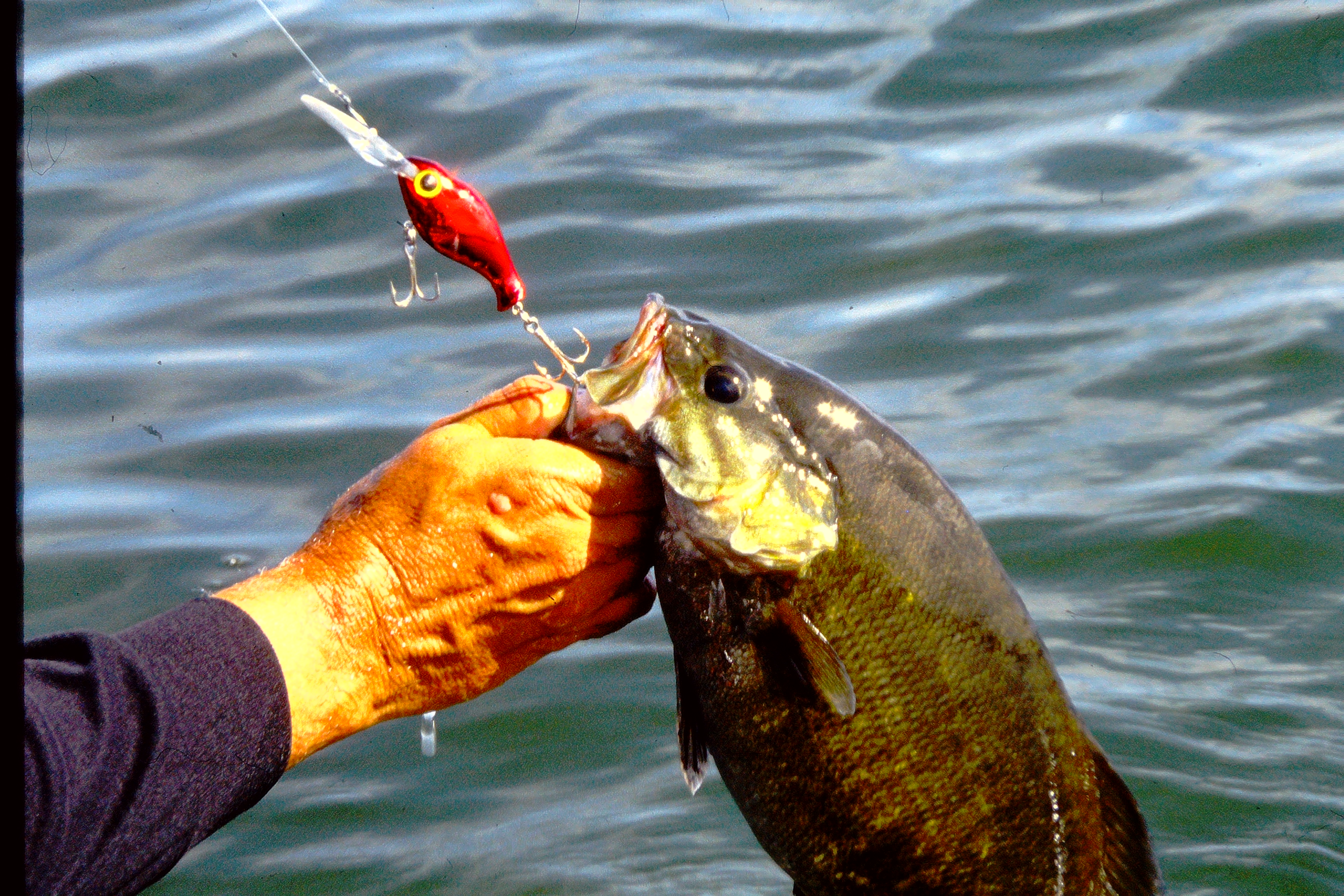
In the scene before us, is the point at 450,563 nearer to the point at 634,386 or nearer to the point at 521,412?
the point at 521,412

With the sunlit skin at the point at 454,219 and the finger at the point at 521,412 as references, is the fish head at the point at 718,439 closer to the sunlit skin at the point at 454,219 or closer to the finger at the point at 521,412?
the finger at the point at 521,412

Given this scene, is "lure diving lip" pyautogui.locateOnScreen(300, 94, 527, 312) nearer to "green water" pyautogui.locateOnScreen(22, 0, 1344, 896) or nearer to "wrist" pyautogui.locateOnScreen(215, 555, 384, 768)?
"wrist" pyautogui.locateOnScreen(215, 555, 384, 768)

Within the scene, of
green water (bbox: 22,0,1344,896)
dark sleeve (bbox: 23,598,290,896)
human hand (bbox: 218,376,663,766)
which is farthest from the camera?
green water (bbox: 22,0,1344,896)

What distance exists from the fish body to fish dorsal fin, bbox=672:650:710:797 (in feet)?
0.12

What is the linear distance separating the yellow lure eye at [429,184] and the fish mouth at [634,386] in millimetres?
450

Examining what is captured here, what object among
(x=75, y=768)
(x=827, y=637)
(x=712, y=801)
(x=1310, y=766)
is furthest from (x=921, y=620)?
(x=1310, y=766)

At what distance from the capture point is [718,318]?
237 inches

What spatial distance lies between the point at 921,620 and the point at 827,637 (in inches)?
6.6

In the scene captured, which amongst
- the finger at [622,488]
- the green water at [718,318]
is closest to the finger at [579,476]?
the finger at [622,488]

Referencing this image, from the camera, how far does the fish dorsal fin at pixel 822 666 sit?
2.47m

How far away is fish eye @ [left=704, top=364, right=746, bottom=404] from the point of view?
104 inches

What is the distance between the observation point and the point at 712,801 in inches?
161

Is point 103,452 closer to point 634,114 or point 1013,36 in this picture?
point 634,114

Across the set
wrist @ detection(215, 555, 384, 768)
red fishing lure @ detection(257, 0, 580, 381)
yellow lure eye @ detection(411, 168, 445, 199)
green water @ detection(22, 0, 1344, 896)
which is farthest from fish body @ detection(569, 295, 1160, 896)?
green water @ detection(22, 0, 1344, 896)
